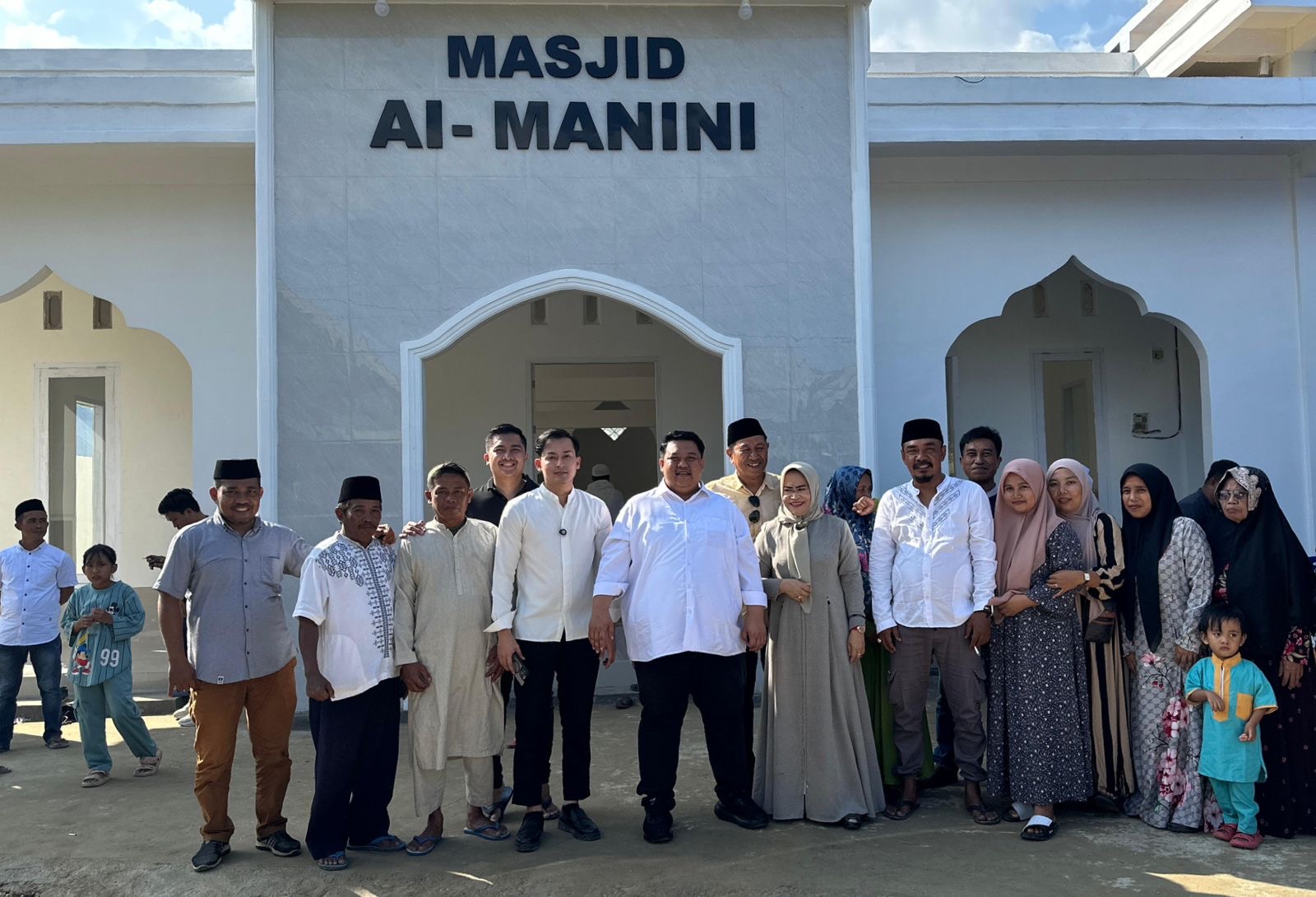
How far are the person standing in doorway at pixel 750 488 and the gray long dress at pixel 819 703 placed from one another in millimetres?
206

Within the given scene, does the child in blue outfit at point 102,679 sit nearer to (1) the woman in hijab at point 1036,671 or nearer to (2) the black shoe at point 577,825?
(2) the black shoe at point 577,825

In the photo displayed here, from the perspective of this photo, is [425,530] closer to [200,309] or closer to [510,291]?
[510,291]

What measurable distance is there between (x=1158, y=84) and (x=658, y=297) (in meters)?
3.64

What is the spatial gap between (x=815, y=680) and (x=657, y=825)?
0.83 metres

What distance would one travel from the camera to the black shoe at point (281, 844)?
13.4 ft

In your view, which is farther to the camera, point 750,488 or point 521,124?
point 521,124

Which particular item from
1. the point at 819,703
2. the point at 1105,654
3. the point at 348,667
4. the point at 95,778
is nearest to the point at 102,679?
the point at 95,778

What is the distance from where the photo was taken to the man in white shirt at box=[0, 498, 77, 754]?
6215 mm

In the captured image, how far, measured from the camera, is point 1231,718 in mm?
4043

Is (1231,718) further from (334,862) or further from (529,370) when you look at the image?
(529,370)

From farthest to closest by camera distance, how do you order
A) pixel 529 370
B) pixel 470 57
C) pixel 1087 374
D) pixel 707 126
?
pixel 529 370
pixel 1087 374
pixel 707 126
pixel 470 57

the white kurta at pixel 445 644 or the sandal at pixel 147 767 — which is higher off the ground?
the white kurta at pixel 445 644

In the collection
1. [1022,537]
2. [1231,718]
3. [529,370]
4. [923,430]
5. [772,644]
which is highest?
[529,370]

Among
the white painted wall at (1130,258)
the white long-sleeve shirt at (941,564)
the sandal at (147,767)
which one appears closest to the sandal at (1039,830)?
Result: the white long-sleeve shirt at (941,564)
